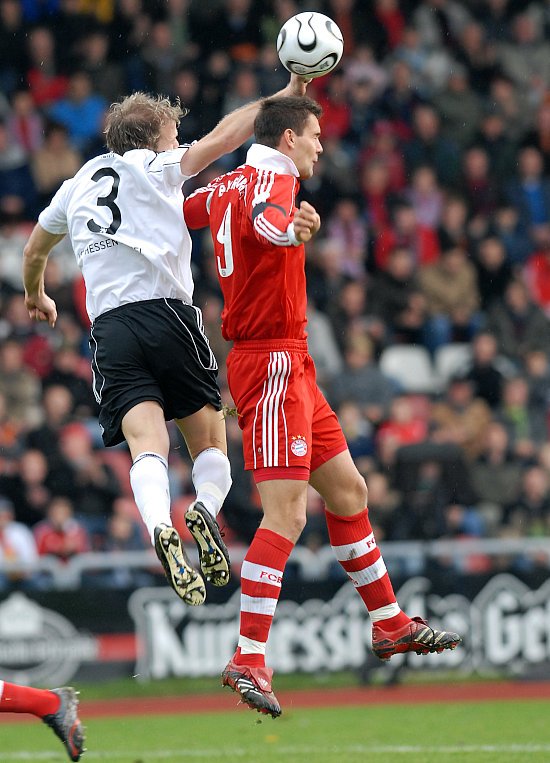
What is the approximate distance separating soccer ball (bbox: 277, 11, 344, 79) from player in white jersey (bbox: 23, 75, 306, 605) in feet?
0.36

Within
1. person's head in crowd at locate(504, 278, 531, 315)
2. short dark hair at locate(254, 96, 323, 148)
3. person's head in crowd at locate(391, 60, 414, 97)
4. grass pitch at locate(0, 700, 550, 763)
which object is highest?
person's head in crowd at locate(391, 60, 414, 97)

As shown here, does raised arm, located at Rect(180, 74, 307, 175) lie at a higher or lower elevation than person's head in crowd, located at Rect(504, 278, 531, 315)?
lower

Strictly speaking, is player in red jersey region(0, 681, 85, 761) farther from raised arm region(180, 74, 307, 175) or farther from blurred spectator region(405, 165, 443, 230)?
blurred spectator region(405, 165, 443, 230)

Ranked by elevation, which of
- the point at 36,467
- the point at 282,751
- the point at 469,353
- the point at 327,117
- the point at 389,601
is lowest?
the point at 282,751

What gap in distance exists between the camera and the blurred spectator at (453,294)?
15352 millimetres

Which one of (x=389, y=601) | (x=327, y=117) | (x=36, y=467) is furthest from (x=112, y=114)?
(x=327, y=117)

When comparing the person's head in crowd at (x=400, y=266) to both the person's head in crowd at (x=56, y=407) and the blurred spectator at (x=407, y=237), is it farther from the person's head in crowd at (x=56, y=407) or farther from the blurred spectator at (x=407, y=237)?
the person's head in crowd at (x=56, y=407)

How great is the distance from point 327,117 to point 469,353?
11.0 feet

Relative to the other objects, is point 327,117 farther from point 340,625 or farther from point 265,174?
point 265,174

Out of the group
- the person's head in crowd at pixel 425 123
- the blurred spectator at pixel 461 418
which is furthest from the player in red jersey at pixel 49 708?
the person's head in crowd at pixel 425 123

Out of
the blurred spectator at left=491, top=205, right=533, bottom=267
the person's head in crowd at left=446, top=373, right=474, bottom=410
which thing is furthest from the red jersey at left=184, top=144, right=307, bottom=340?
the blurred spectator at left=491, top=205, right=533, bottom=267

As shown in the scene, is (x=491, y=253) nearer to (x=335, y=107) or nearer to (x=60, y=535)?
(x=335, y=107)

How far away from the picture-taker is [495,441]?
13.6 metres

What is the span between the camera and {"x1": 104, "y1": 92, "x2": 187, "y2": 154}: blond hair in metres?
7.11
